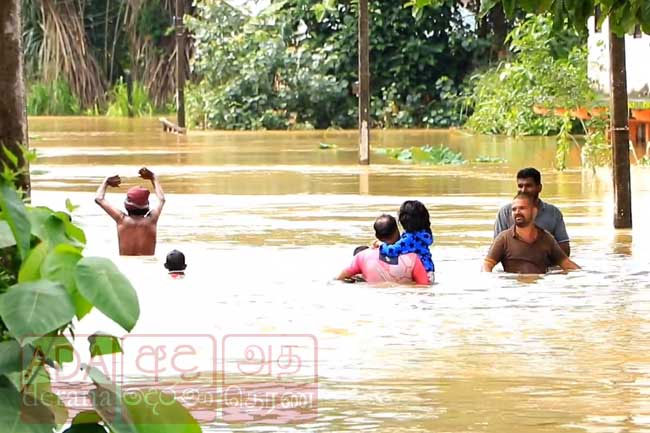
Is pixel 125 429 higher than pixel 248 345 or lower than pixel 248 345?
higher

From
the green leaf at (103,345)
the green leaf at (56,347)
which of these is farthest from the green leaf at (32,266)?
the green leaf at (103,345)

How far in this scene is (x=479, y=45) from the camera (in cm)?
3991

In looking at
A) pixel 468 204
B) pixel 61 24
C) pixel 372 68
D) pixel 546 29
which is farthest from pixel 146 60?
pixel 468 204

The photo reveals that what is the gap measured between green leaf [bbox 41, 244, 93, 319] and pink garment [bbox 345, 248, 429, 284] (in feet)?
26.5

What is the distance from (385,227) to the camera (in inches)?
447

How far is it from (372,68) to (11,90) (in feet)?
106

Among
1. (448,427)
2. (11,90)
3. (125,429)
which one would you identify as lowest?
(448,427)

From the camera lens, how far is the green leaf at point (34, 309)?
3.41 meters

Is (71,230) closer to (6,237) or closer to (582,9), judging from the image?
(6,237)

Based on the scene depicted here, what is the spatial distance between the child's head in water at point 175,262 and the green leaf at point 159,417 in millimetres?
8857

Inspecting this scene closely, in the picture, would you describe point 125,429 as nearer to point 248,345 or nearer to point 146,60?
point 248,345

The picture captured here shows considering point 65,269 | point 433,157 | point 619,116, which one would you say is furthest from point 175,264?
point 433,157

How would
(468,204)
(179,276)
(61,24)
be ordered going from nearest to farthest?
(179,276) → (468,204) → (61,24)

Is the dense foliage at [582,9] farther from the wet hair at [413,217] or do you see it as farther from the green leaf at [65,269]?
the green leaf at [65,269]
